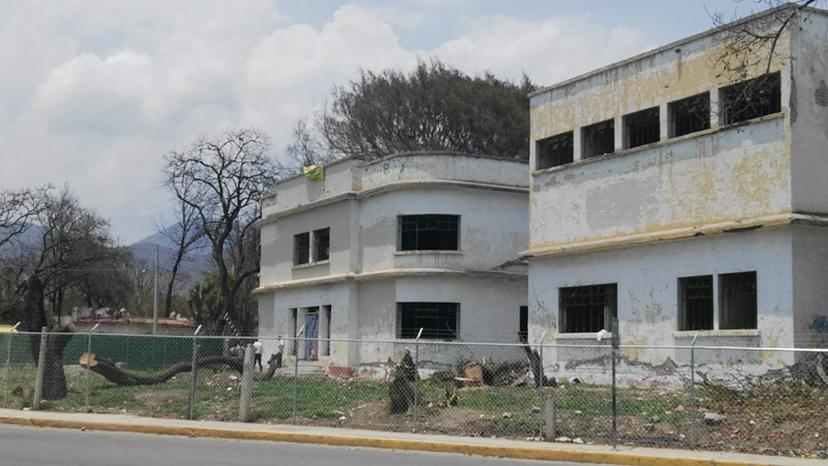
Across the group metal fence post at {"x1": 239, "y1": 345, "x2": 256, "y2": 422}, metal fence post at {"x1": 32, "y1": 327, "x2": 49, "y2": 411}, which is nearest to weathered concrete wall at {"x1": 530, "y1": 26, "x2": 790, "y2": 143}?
metal fence post at {"x1": 239, "y1": 345, "x2": 256, "y2": 422}

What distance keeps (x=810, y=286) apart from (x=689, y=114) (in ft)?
18.2

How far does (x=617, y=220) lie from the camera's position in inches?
1048

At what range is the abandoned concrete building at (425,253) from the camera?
33.6m

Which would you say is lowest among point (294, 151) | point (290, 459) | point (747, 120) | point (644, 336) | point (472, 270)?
point (290, 459)

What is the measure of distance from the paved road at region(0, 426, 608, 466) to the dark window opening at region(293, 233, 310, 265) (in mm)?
21892

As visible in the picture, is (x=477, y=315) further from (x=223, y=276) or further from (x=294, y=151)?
(x=294, y=151)

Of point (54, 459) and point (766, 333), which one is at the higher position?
point (766, 333)

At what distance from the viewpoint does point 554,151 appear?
2978 centimetres

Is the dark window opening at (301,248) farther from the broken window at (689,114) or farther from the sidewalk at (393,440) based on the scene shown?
the sidewalk at (393,440)

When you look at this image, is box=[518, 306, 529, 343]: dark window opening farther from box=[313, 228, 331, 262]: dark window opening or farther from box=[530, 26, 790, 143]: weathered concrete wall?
box=[313, 228, 331, 262]: dark window opening

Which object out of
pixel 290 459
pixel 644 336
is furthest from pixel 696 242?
pixel 290 459

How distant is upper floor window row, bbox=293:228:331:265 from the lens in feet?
126

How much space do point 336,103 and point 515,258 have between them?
30.1 meters

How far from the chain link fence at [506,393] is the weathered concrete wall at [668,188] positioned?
129 inches
